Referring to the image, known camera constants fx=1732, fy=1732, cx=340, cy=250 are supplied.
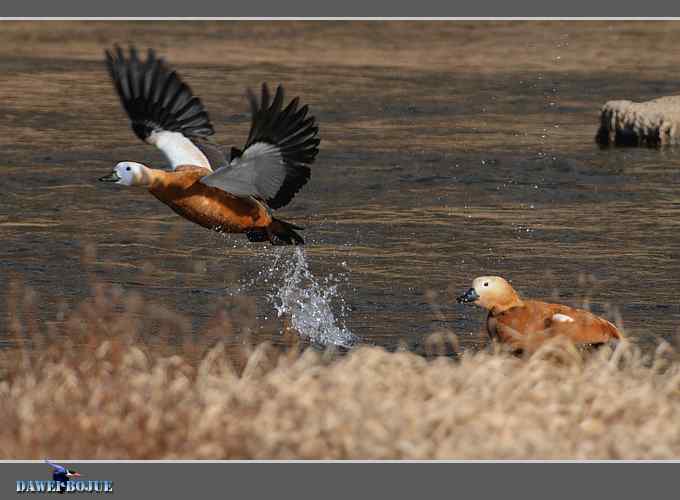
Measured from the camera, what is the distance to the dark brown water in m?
11.1

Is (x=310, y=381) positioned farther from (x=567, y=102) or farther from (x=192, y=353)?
(x=567, y=102)

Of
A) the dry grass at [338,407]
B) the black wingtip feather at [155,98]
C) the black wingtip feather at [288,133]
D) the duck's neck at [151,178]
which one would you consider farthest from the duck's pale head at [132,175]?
the dry grass at [338,407]

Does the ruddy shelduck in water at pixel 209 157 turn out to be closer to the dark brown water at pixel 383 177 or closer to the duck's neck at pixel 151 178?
the duck's neck at pixel 151 178

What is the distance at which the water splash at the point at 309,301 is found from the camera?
396 inches

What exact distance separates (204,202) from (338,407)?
231 cm

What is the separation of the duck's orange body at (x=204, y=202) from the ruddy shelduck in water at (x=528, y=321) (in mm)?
1441

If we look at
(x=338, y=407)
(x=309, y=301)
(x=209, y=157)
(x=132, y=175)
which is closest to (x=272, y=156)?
(x=209, y=157)

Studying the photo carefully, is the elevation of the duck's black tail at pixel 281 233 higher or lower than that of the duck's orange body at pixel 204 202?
lower

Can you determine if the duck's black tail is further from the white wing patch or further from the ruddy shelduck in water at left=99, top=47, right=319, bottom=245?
the white wing patch

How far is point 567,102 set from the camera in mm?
20219

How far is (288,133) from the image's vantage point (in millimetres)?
9406
